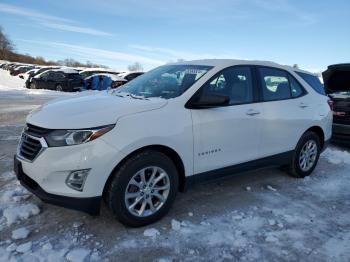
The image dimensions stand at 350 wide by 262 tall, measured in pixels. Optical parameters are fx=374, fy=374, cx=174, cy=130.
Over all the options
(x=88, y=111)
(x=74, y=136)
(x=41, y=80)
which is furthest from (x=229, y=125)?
(x=41, y=80)

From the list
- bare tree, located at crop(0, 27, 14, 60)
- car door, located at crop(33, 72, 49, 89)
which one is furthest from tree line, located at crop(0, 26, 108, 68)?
car door, located at crop(33, 72, 49, 89)

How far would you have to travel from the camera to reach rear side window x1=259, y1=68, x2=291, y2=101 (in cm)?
497

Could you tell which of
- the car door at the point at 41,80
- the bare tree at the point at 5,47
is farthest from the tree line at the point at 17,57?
the car door at the point at 41,80

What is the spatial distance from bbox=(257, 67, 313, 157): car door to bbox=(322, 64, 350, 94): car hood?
343 cm

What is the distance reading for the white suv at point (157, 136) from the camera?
342cm

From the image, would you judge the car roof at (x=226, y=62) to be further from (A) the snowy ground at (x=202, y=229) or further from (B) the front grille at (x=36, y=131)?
(B) the front grille at (x=36, y=131)

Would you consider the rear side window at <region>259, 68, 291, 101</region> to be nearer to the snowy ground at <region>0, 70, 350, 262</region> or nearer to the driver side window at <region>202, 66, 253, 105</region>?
the driver side window at <region>202, 66, 253, 105</region>

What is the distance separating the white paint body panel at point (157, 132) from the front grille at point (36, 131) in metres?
0.05

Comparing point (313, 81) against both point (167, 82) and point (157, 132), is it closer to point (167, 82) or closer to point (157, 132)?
point (167, 82)

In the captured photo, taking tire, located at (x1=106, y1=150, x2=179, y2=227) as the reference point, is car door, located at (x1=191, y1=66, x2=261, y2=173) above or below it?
above

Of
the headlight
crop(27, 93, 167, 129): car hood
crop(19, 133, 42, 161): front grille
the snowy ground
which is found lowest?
the snowy ground

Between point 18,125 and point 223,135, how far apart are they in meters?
6.47

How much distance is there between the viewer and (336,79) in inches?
343

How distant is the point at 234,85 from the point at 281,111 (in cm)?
89
